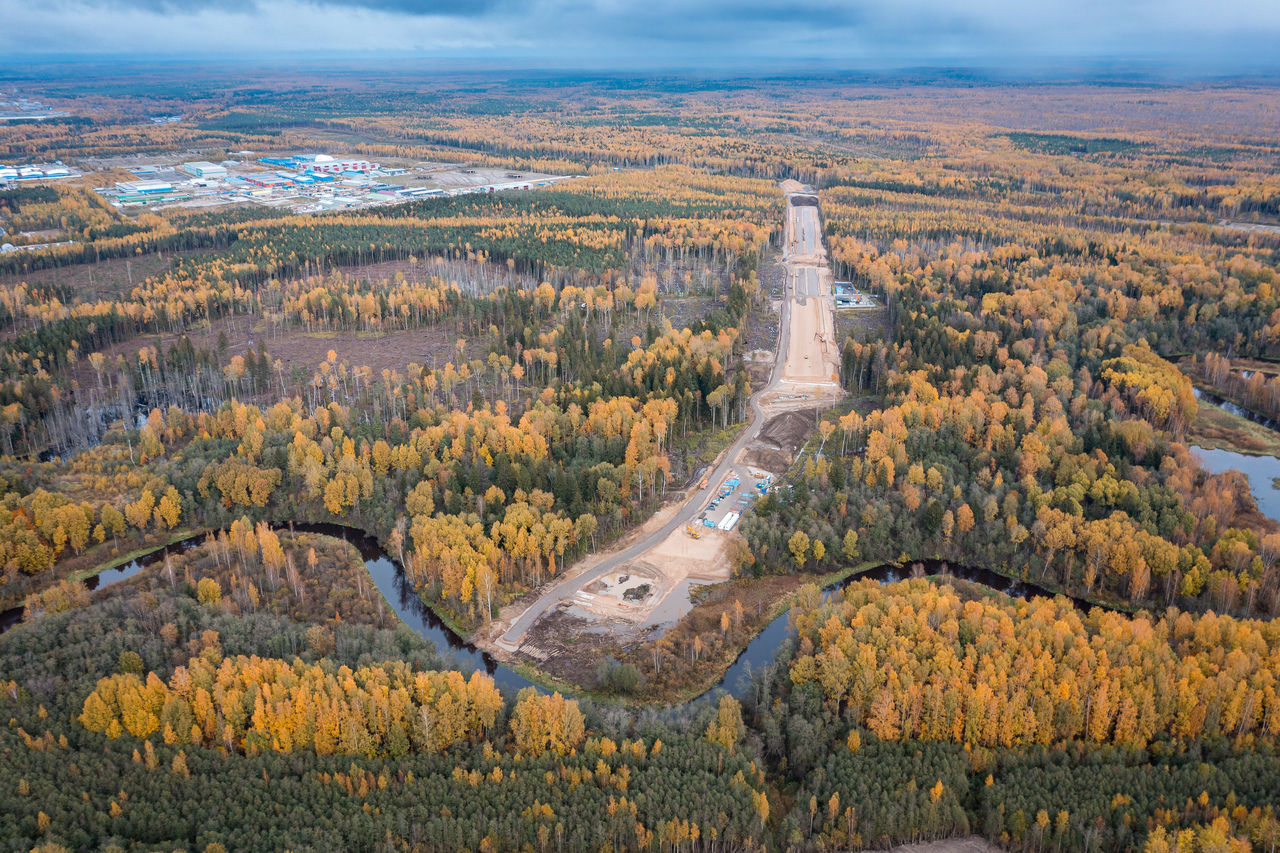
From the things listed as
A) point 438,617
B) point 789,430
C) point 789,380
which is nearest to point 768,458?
point 789,430

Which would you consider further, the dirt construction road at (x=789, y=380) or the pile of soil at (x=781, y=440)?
the pile of soil at (x=781, y=440)

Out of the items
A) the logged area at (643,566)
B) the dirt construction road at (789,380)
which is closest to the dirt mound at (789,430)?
the logged area at (643,566)

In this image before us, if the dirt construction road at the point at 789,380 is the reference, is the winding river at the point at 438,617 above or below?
below

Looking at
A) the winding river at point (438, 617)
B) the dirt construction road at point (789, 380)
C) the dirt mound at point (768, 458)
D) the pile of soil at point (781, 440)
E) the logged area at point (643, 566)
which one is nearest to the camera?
the logged area at point (643, 566)

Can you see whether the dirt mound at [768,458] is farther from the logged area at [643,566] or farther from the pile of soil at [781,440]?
the logged area at [643,566]


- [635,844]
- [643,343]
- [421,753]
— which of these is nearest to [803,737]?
[635,844]

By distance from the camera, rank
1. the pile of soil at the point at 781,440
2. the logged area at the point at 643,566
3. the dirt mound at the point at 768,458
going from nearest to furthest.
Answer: the logged area at the point at 643,566 → the dirt mound at the point at 768,458 → the pile of soil at the point at 781,440

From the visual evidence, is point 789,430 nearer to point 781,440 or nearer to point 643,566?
point 781,440
